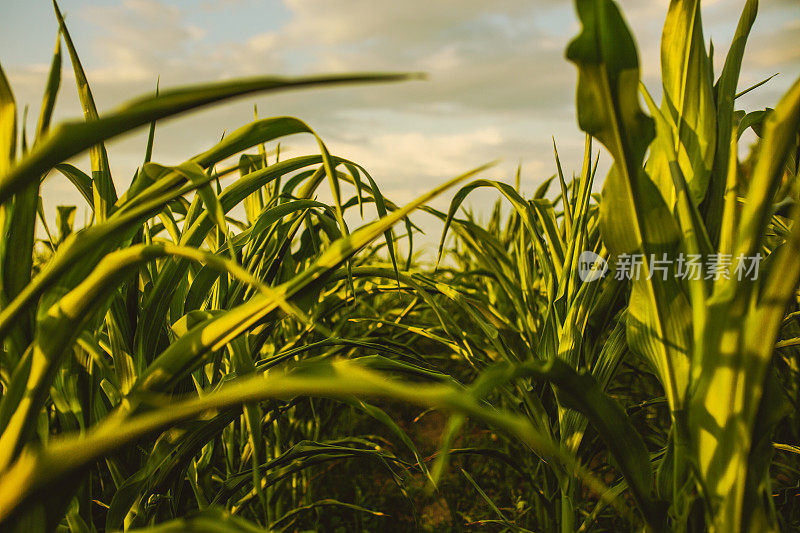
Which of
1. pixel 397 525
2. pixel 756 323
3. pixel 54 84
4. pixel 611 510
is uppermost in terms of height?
pixel 54 84

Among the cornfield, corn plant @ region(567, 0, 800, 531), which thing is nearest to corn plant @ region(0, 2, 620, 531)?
the cornfield

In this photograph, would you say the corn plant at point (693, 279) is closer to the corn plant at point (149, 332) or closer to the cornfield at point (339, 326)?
the cornfield at point (339, 326)

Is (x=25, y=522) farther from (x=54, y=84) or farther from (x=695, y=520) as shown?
(x=695, y=520)

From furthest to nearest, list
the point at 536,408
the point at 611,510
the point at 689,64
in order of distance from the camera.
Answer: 1. the point at 611,510
2. the point at 536,408
3. the point at 689,64

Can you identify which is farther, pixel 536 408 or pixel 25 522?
pixel 536 408

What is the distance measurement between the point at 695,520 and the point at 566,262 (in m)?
0.38

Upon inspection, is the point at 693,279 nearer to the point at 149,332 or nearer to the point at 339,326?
the point at 339,326

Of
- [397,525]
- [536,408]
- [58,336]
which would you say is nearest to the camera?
[58,336]

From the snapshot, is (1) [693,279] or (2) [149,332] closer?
(1) [693,279]

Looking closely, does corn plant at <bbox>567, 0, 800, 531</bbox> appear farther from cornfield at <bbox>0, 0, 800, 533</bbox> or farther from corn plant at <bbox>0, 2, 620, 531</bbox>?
corn plant at <bbox>0, 2, 620, 531</bbox>

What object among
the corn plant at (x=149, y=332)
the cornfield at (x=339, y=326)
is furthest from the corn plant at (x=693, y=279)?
the corn plant at (x=149, y=332)

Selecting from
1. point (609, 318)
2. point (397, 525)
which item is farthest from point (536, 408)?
point (397, 525)

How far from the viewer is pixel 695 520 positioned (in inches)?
16.1

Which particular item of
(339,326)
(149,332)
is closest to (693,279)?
(339,326)
